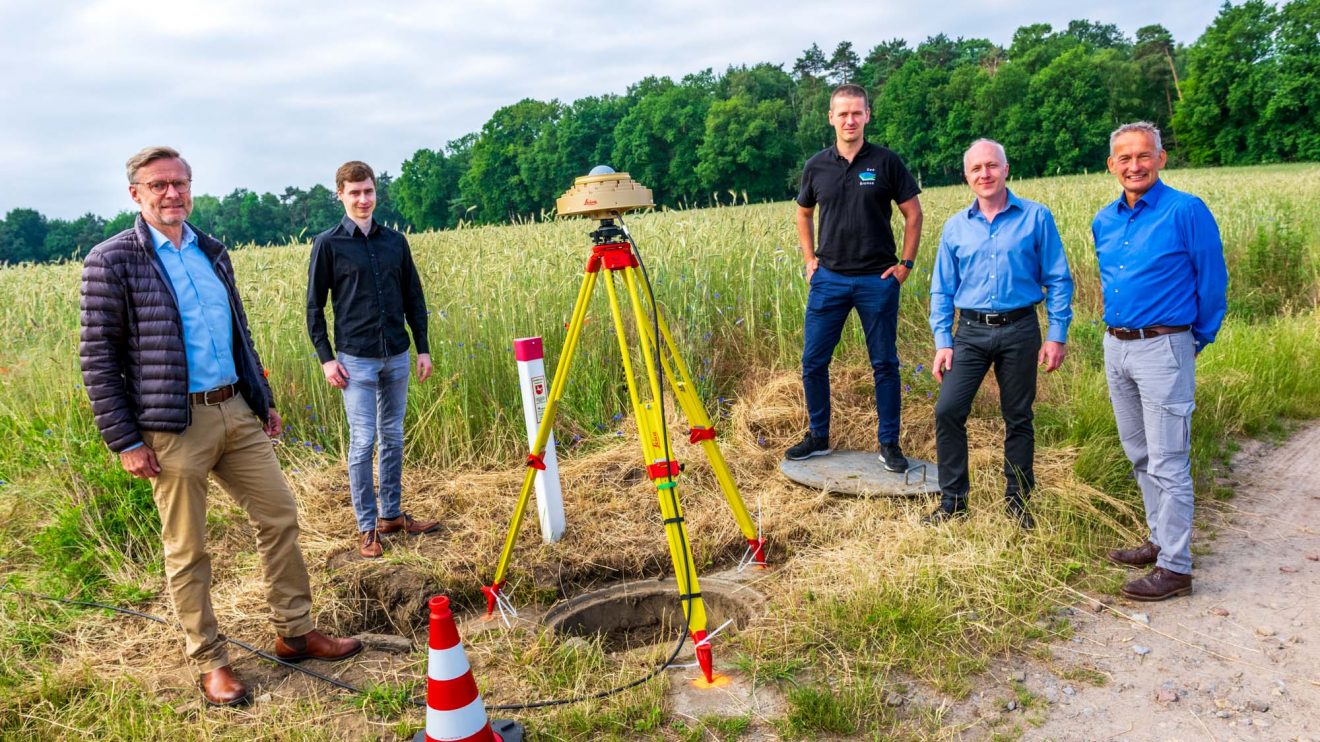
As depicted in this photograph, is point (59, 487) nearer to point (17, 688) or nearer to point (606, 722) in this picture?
point (17, 688)

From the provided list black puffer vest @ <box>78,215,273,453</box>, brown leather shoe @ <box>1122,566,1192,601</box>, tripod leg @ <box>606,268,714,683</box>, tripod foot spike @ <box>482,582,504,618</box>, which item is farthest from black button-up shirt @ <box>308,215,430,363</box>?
brown leather shoe @ <box>1122,566,1192,601</box>

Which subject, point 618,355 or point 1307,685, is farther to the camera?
point 618,355

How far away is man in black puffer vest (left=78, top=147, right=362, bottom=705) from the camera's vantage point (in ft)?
9.52

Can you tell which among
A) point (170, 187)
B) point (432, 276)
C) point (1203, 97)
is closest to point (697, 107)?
point (1203, 97)

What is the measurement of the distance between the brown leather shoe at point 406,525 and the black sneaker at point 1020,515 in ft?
9.85

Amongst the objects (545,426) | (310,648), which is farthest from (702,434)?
(310,648)

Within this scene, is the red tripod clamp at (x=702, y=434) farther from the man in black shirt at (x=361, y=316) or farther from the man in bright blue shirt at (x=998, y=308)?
the man in black shirt at (x=361, y=316)

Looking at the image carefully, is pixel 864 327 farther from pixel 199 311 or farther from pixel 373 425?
pixel 199 311

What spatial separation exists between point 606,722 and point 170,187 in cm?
249

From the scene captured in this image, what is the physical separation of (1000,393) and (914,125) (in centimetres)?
6247

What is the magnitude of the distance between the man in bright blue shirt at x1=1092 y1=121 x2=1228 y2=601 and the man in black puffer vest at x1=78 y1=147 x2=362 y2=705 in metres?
3.64

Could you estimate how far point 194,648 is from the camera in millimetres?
3102

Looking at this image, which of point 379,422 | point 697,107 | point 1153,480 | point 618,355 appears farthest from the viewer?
point 697,107

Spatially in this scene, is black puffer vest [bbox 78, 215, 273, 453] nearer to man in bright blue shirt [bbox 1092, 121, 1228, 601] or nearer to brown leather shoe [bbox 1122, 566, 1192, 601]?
man in bright blue shirt [bbox 1092, 121, 1228, 601]
